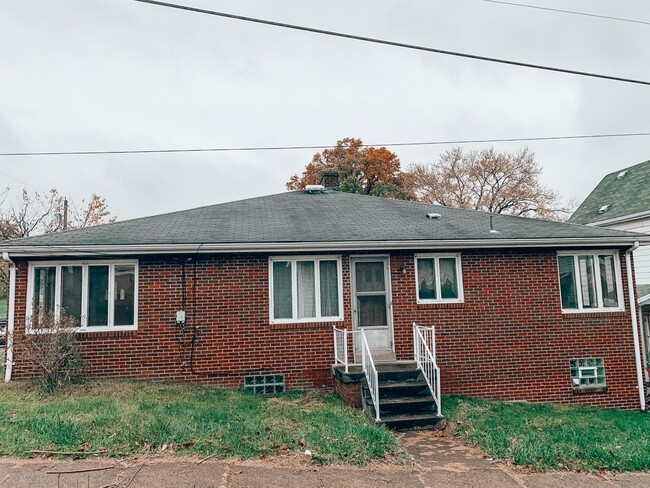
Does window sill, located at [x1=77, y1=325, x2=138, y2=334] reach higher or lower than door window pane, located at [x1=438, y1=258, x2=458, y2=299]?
lower

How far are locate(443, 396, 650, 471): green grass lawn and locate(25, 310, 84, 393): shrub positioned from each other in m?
6.62

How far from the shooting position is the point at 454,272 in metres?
9.73

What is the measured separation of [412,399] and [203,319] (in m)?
4.18

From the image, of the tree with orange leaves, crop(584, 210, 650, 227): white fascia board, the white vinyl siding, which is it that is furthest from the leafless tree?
the white vinyl siding

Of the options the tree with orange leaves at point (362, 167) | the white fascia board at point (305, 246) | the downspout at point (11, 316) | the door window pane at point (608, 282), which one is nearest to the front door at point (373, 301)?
the white fascia board at point (305, 246)

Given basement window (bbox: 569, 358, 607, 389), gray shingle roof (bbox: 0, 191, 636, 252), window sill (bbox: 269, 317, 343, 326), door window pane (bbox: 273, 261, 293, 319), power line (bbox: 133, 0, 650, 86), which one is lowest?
basement window (bbox: 569, 358, 607, 389)

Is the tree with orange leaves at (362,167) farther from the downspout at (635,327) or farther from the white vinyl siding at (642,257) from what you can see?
the downspout at (635,327)

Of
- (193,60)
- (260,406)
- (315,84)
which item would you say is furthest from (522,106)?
(260,406)

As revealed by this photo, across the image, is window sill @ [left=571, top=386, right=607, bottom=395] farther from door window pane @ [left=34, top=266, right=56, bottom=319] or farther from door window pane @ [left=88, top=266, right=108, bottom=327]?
door window pane @ [left=34, top=266, right=56, bottom=319]

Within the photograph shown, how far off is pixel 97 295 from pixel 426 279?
654cm

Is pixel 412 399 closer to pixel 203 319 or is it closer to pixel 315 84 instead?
pixel 203 319

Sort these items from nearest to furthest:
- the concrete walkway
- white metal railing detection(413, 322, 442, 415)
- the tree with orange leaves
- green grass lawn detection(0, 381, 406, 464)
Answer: the concrete walkway
green grass lawn detection(0, 381, 406, 464)
white metal railing detection(413, 322, 442, 415)
the tree with orange leaves

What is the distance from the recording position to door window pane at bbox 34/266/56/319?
8.71 m

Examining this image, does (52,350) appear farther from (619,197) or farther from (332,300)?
(619,197)
